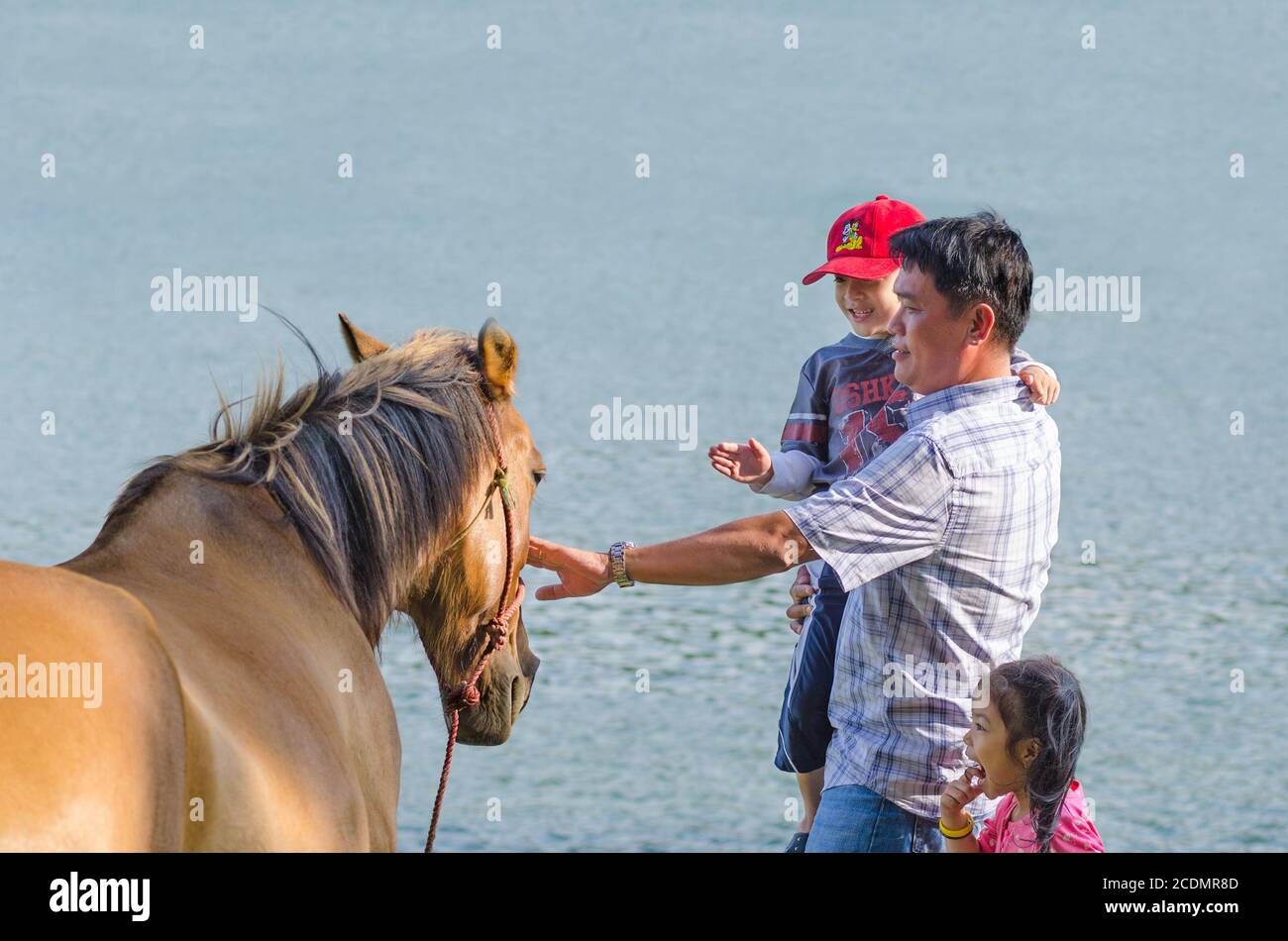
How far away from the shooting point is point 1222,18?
29859mm

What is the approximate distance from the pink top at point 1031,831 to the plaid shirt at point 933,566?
1.7 inches

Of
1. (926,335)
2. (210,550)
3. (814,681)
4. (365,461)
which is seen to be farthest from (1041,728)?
(210,550)

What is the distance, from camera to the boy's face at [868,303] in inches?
157

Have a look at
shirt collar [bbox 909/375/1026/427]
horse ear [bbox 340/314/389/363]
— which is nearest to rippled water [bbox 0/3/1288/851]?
horse ear [bbox 340/314/389/363]

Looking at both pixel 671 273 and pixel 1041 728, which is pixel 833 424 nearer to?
pixel 1041 728

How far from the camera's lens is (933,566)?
2986 mm

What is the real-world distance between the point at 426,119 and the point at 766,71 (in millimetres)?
7055

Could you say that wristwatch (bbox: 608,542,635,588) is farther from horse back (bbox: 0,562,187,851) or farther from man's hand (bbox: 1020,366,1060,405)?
horse back (bbox: 0,562,187,851)

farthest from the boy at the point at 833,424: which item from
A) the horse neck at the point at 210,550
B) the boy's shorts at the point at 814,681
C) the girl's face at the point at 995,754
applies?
the horse neck at the point at 210,550

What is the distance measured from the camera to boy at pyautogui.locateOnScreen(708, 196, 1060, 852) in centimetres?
381

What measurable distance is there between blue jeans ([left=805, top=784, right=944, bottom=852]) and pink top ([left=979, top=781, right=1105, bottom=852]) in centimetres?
13

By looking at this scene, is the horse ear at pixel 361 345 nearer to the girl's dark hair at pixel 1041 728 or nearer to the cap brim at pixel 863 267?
the cap brim at pixel 863 267

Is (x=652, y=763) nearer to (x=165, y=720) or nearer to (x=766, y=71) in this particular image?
(x=165, y=720)
